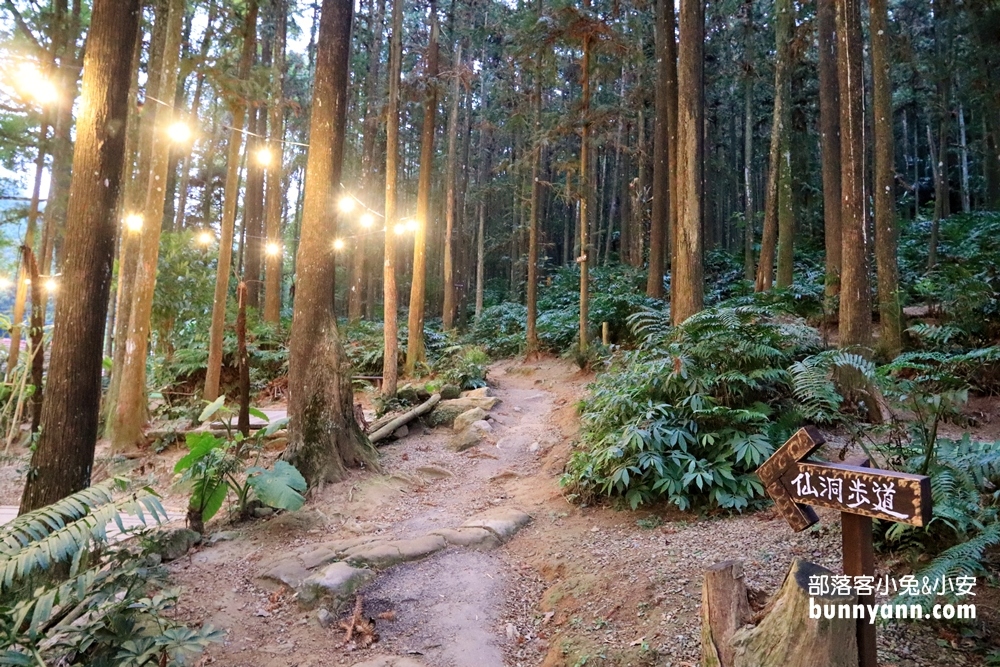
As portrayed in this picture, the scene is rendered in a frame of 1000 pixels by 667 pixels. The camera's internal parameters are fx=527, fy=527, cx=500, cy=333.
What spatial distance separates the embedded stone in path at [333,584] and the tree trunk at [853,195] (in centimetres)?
641

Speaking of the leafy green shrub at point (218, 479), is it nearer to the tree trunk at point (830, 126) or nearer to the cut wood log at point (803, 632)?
the cut wood log at point (803, 632)

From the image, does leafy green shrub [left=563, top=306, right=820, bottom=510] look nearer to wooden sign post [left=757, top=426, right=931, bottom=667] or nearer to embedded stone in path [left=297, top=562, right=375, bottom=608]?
wooden sign post [left=757, top=426, right=931, bottom=667]

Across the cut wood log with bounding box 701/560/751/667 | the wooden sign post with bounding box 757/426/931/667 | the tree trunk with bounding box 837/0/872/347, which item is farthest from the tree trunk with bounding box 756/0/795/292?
the wooden sign post with bounding box 757/426/931/667

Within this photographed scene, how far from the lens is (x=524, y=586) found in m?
4.29

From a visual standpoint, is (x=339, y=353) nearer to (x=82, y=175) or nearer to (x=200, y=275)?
(x=82, y=175)

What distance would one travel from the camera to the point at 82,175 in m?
4.13

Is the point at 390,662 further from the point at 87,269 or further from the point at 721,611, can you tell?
the point at 87,269

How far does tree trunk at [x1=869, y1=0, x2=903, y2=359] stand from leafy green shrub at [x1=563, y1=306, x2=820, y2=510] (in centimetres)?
313

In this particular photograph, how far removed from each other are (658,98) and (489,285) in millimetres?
20091

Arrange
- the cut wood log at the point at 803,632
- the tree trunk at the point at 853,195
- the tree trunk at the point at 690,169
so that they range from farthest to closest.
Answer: the tree trunk at the point at 690,169, the tree trunk at the point at 853,195, the cut wood log at the point at 803,632

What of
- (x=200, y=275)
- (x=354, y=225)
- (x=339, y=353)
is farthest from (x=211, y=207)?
(x=339, y=353)

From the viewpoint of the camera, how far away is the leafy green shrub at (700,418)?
4812 millimetres

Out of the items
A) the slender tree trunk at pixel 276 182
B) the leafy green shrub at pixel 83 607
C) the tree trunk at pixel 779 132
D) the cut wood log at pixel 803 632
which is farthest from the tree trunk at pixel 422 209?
the cut wood log at pixel 803 632

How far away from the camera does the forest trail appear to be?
10.9 feet
